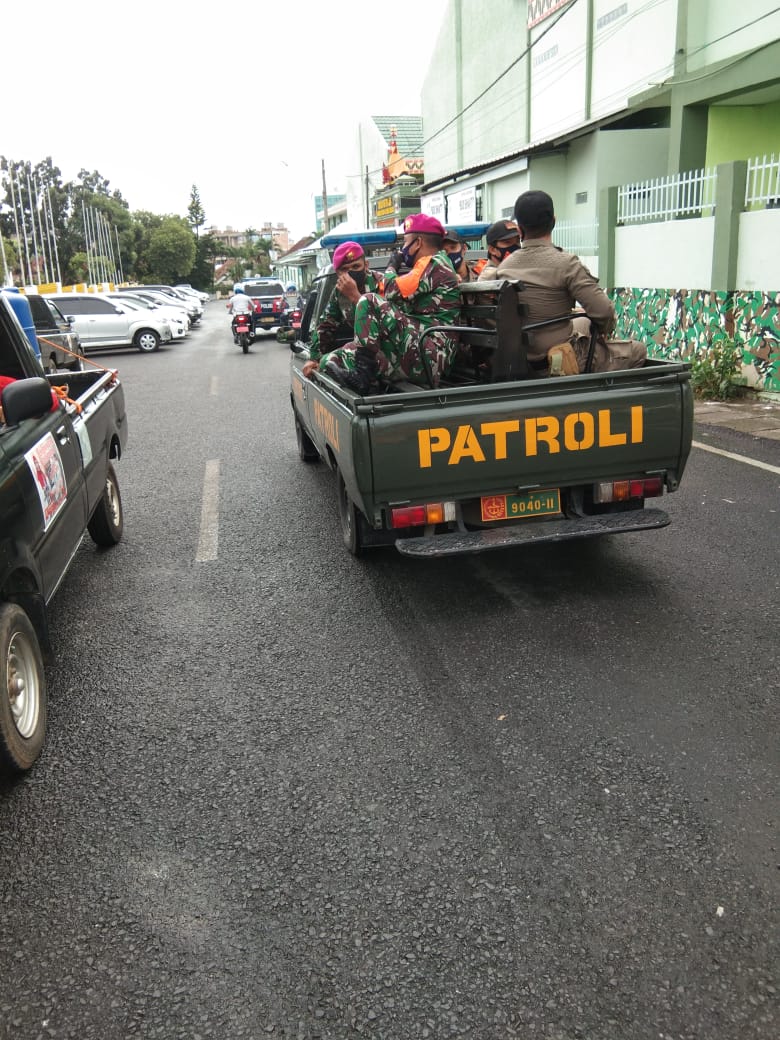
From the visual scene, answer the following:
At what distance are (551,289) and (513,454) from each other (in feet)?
4.24

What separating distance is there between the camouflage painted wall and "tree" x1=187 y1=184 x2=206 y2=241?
481 feet

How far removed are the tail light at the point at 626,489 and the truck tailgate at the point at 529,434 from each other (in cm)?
6

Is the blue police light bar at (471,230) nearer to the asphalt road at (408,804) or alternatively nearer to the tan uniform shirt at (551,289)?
the tan uniform shirt at (551,289)

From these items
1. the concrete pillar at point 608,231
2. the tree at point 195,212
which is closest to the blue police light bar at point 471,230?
the concrete pillar at point 608,231

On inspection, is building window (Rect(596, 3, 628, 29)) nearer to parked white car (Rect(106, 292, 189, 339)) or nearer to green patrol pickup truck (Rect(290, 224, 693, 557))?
parked white car (Rect(106, 292, 189, 339))

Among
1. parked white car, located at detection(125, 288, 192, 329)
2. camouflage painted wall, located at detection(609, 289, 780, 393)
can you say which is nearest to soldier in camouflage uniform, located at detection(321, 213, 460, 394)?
camouflage painted wall, located at detection(609, 289, 780, 393)

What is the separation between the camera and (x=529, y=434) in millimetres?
4543

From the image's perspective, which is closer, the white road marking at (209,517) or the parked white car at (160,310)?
the white road marking at (209,517)

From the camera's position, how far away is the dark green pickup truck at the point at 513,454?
4.44 metres

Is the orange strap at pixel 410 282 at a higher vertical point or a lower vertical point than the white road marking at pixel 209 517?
higher

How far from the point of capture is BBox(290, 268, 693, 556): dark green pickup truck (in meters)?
4.44

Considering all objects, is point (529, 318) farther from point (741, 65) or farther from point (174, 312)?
point (174, 312)

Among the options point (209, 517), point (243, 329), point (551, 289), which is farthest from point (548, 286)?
point (243, 329)

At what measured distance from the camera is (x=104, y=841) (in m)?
2.92
